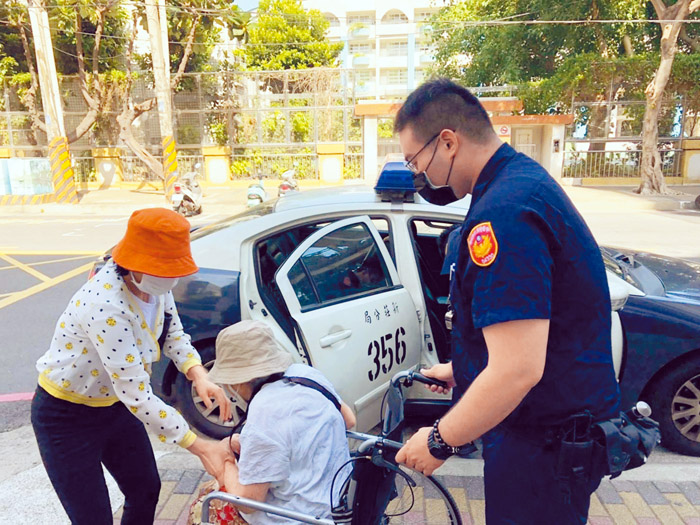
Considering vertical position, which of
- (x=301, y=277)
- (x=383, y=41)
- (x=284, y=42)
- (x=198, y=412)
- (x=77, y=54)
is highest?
(x=383, y=41)

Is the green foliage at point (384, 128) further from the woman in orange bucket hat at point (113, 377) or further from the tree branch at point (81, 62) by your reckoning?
the woman in orange bucket hat at point (113, 377)

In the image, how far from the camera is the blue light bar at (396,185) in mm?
3279

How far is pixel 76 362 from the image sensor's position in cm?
183

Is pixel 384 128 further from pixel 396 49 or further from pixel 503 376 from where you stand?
pixel 396 49

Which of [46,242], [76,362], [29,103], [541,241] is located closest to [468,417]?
[541,241]

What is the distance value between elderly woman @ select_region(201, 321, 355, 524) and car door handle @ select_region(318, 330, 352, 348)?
89 centimetres

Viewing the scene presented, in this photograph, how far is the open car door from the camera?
2840 mm

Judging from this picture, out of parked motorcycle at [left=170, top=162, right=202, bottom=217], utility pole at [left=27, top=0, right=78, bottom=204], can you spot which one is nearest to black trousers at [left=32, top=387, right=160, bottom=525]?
parked motorcycle at [left=170, top=162, right=202, bottom=217]

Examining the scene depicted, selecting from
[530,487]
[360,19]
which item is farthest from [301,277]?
[360,19]

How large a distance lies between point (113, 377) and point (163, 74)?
1513 centimetres

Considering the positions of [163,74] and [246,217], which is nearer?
[246,217]

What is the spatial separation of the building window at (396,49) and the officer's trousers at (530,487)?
2044 inches

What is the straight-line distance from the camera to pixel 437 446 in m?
1.42

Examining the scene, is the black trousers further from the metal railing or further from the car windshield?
the metal railing
